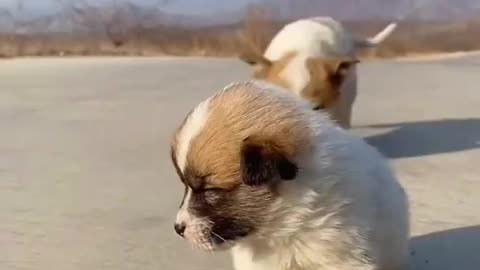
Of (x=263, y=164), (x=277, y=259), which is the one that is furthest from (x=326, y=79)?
(x=263, y=164)

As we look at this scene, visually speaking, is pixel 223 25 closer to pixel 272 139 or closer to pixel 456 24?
pixel 456 24

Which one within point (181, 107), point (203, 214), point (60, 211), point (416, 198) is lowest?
point (181, 107)

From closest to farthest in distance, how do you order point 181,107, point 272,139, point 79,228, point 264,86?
point 272,139 < point 264,86 < point 79,228 < point 181,107

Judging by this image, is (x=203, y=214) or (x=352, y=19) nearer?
(x=203, y=214)

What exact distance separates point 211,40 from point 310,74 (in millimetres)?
12372

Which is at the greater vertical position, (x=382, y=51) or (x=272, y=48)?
(x=272, y=48)

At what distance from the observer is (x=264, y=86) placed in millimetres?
2406

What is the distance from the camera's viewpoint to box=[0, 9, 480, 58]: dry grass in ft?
48.8

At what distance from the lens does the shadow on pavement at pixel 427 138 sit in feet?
16.3

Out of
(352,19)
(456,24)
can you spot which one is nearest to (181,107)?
(352,19)

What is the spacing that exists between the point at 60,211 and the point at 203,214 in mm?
1666

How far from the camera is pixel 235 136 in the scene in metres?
2.23

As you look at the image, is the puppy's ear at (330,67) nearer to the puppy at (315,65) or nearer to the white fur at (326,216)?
the puppy at (315,65)

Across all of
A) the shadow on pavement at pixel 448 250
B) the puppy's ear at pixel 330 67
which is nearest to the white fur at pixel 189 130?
the shadow on pavement at pixel 448 250
